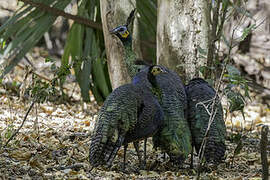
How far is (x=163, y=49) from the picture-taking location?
5.38 meters

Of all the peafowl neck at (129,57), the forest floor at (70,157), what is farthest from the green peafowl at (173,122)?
the peafowl neck at (129,57)

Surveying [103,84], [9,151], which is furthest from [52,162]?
[103,84]

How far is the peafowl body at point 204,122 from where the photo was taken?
405 centimetres

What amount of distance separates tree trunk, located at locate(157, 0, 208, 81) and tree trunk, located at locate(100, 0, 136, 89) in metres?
0.52

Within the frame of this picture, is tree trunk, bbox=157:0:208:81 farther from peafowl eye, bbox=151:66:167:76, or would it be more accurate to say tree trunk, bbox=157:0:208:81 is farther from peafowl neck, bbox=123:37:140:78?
peafowl eye, bbox=151:66:167:76

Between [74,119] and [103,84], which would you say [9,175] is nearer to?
[74,119]

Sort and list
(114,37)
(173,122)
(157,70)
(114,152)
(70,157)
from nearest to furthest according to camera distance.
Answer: (114,152) < (173,122) < (157,70) < (70,157) < (114,37)

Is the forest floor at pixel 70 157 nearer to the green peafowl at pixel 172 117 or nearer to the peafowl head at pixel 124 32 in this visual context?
the green peafowl at pixel 172 117

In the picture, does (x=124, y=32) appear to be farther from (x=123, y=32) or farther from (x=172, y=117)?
(x=172, y=117)

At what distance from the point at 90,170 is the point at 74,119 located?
2.58 m

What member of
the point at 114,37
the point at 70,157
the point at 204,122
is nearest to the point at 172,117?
the point at 204,122

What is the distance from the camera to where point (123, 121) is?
148 inches

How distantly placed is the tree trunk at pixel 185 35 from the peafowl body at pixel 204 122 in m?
0.62

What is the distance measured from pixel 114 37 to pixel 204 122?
6.08 ft
